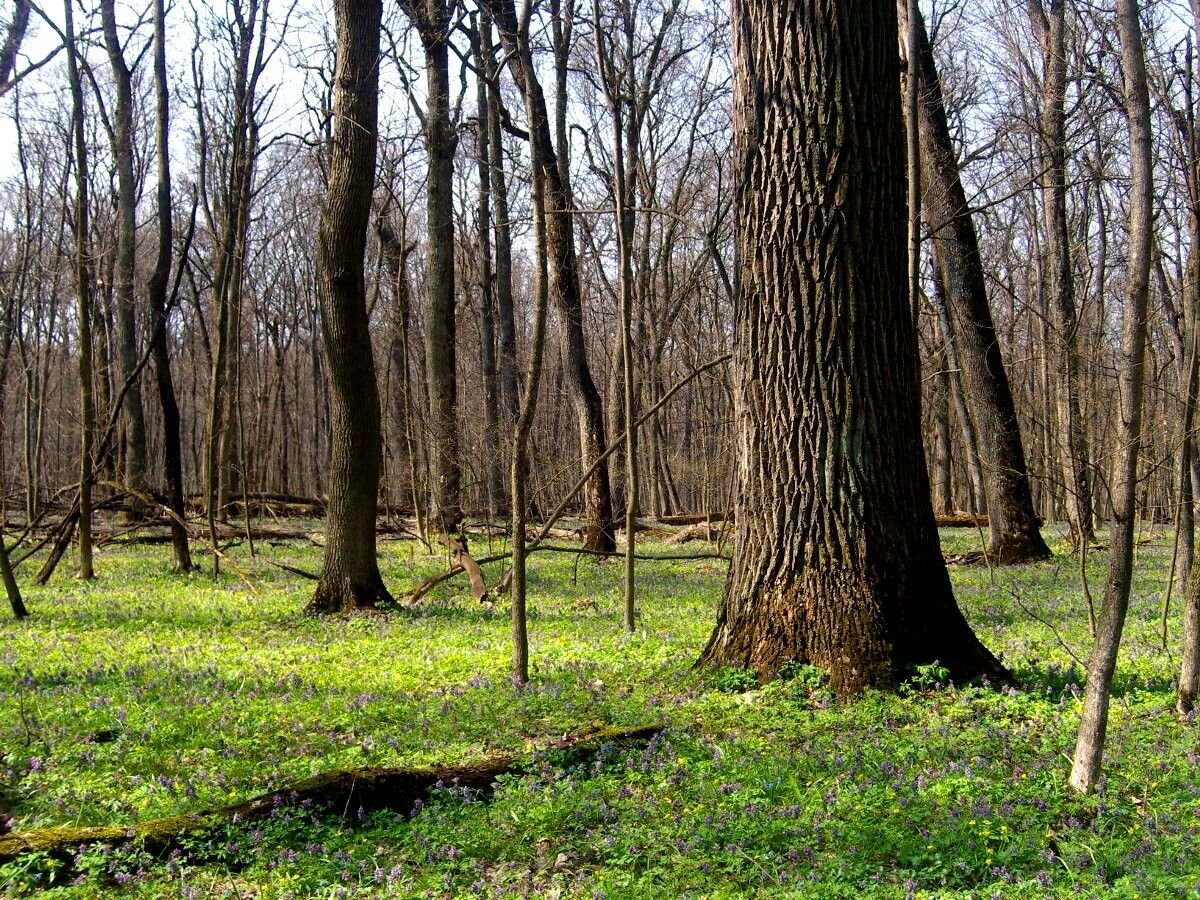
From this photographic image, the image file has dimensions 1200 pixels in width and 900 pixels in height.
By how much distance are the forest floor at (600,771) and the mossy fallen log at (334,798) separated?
0.22 ft

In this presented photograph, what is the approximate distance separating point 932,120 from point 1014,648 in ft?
32.7

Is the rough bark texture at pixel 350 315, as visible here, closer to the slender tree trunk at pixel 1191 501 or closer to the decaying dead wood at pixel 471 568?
the decaying dead wood at pixel 471 568

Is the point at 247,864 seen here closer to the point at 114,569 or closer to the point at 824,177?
the point at 824,177

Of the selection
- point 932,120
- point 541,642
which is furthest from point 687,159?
point 541,642

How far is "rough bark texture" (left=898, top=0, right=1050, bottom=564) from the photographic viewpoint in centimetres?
1327

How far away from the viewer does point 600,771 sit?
4277 millimetres

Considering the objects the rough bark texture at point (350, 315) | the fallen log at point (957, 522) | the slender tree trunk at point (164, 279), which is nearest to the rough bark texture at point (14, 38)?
the slender tree trunk at point (164, 279)

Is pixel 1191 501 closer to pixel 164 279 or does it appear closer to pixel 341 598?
pixel 341 598

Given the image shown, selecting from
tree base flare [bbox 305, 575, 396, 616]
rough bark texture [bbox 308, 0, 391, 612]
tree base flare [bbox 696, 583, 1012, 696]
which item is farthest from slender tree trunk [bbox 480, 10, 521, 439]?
tree base flare [bbox 696, 583, 1012, 696]

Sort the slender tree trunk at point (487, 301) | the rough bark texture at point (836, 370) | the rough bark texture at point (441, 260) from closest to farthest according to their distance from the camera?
the rough bark texture at point (836, 370) < the rough bark texture at point (441, 260) < the slender tree trunk at point (487, 301)

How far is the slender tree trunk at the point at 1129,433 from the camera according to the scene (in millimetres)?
3521

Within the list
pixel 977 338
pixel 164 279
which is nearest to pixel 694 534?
pixel 977 338

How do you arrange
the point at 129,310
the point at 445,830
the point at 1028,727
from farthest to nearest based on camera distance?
the point at 129,310 < the point at 1028,727 < the point at 445,830

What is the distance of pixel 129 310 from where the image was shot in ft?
68.4
